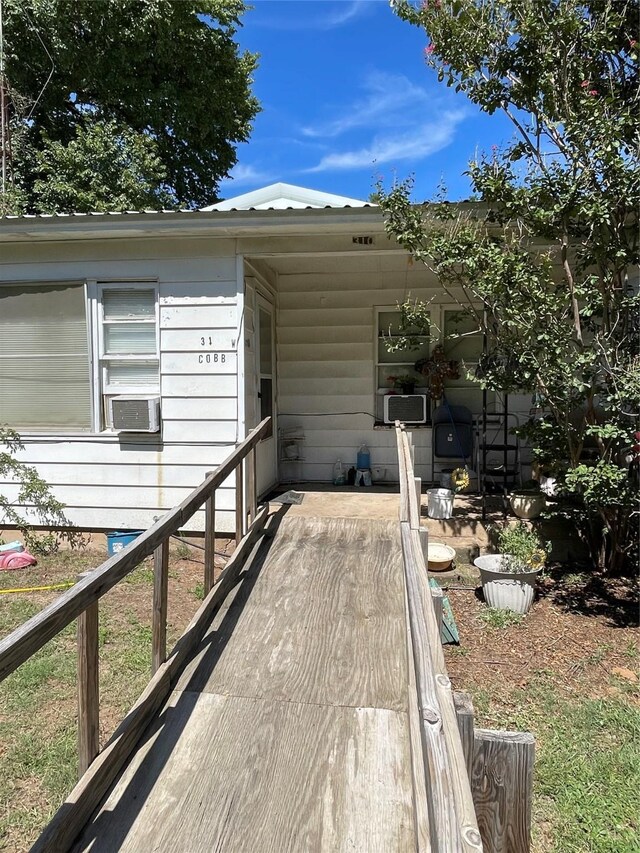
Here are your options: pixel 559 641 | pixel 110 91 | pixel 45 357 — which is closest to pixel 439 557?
pixel 559 641

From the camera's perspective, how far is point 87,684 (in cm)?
195

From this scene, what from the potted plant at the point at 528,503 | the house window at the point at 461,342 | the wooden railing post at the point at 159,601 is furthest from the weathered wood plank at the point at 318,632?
the house window at the point at 461,342

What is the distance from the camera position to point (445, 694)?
1497mm

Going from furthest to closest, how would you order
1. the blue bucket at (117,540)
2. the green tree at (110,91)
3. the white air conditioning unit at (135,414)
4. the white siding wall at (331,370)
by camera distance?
the green tree at (110,91) → the white siding wall at (331,370) → the white air conditioning unit at (135,414) → the blue bucket at (117,540)

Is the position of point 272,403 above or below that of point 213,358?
below

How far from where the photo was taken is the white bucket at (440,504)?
5332mm

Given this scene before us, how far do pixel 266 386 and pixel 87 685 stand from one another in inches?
196

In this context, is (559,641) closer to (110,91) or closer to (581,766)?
(581,766)

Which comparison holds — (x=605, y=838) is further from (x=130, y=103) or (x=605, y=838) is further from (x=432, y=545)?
(x=130, y=103)

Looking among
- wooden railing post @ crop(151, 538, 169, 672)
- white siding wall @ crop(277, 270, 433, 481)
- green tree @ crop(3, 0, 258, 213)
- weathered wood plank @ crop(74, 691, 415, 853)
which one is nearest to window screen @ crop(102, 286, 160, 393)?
white siding wall @ crop(277, 270, 433, 481)

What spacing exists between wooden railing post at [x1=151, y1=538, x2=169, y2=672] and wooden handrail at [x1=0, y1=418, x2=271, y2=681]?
6 centimetres

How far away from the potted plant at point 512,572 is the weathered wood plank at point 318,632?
73cm

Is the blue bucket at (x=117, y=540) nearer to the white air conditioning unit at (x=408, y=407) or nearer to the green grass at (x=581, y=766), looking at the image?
the white air conditioning unit at (x=408, y=407)

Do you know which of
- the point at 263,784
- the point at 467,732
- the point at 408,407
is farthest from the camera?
the point at 408,407
